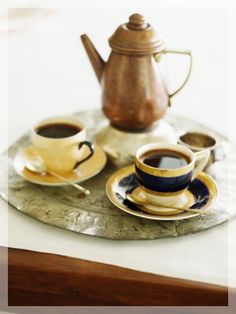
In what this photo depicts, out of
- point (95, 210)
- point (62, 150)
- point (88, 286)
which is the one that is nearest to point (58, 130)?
point (62, 150)

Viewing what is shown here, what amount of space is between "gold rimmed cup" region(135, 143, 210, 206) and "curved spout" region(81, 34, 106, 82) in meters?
0.21

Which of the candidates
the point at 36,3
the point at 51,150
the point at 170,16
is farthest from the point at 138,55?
the point at 36,3

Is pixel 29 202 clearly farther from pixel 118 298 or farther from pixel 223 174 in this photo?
pixel 223 174

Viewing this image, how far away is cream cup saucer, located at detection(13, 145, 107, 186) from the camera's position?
0.94 m

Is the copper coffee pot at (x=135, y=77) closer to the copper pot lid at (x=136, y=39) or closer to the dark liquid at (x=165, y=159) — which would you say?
the copper pot lid at (x=136, y=39)

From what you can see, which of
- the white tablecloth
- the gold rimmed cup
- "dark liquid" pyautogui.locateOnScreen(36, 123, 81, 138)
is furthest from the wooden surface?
"dark liquid" pyautogui.locateOnScreen(36, 123, 81, 138)

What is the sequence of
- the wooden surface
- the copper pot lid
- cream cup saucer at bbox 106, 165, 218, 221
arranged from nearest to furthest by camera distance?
the wooden surface, cream cup saucer at bbox 106, 165, 218, 221, the copper pot lid

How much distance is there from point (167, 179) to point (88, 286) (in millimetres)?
188

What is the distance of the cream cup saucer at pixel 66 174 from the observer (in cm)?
94

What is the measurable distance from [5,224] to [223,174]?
364 mm

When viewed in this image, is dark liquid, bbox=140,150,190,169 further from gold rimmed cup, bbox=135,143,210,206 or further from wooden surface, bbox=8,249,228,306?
wooden surface, bbox=8,249,228,306

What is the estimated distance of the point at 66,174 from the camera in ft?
3.20

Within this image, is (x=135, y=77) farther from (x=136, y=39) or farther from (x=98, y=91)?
(x=98, y=91)

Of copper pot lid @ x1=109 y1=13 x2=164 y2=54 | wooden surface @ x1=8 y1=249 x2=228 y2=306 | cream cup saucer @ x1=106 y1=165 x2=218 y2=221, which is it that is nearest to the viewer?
wooden surface @ x1=8 y1=249 x2=228 y2=306
